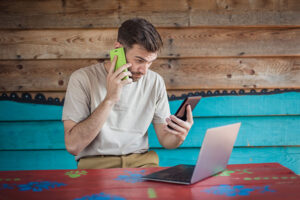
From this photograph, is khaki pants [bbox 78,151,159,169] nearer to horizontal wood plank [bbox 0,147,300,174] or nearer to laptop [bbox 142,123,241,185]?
laptop [bbox 142,123,241,185]

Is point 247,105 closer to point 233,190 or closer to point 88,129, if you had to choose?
point 88,129

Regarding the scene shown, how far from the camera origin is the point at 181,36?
2379 millimetres

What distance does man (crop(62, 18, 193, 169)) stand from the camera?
65.3 inches

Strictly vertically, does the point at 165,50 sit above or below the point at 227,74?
above

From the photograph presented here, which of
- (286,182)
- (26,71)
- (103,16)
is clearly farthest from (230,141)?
(26,71)

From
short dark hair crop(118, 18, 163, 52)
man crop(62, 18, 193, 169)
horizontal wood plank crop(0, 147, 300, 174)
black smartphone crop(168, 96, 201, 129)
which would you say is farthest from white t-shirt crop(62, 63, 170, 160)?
horizontal wood plank crop(0, 147, 300, 174)

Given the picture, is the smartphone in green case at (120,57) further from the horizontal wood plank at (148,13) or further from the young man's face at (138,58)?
the horizontal wood plank at (148,13)

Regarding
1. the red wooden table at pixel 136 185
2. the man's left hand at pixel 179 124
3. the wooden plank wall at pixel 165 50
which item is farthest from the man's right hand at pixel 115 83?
the wooden plank wall at pixel 165 50

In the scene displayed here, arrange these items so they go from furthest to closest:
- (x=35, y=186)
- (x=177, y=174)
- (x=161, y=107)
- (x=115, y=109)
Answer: (x=161, y=107) → (x=115, y=109) → (x=177, y=174) → (x=35, y=186)

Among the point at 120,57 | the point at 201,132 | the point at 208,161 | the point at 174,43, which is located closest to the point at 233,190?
the point at 208,161

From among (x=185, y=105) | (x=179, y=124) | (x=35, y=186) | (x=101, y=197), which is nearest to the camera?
(x=101, y=197)

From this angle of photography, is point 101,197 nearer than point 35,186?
Yes

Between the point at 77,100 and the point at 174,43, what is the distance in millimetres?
972

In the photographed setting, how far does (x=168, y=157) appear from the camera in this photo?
245 centimetres
